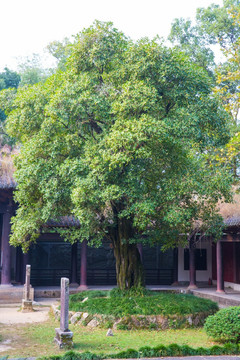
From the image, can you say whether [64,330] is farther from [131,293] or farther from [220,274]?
[220,274]

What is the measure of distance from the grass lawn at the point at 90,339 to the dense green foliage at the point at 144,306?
62cm

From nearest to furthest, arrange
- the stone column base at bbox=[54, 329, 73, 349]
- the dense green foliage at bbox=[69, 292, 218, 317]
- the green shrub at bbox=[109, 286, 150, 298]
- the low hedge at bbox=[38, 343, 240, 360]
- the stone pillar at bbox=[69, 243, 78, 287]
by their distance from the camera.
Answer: the low hedge at bbox=[38, 343, 240, 360]
the stone column base at bbox=[54, 329, 73, 349]
the dense green foliage at bbox=[69, 292, 218, 317]
the green shrub at bbox=[109, 286, 150, 298]
the stone pillar at bbox=[69, 243, 78, 287]

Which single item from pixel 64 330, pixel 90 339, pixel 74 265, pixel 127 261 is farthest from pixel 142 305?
pixel 74 265

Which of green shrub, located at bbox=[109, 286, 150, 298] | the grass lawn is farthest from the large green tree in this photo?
the grass lawn

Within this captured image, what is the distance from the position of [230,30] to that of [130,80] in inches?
576

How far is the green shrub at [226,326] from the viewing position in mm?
8781

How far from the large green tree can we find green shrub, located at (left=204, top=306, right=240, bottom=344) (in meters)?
2.84

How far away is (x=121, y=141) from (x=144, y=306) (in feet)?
15.6

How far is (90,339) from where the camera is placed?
32.4 ft

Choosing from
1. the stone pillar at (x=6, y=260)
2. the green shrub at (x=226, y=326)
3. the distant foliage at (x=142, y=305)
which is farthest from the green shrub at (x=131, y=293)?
the stone pillar at (x=6, y=260)

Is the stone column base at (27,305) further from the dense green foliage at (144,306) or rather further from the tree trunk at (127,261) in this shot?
the tree trunk at (127,261)

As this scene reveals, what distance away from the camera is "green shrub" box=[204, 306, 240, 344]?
346 inches

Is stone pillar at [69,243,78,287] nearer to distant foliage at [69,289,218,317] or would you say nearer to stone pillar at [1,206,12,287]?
stone pillar at [1,206,12,287]

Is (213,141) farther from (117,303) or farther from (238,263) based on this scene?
(238,263)
